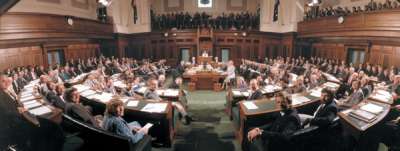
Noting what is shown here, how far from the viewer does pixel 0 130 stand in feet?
7.14

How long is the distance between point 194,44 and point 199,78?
6.40m

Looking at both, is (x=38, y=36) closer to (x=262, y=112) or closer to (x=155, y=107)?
(x=155, y=107)

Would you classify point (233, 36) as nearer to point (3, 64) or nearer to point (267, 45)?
point (267, 45)

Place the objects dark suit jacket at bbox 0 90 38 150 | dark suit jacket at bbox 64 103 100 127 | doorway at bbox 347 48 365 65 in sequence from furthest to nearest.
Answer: doorway at bbox 347 48 365 65, dark suit jacket at bbox 64 103 100 127, dark suit jacket at bbox 0 90 38 150

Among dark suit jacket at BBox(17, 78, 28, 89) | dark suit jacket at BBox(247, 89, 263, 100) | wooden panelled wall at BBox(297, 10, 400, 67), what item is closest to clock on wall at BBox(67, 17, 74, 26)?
dark suit jacket at BBox(17, 78, 28, 89)

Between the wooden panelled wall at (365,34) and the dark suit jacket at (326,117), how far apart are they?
7084 mm

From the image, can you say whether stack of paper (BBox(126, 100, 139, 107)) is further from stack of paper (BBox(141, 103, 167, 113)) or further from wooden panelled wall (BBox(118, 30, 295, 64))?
wooden panelled wall (BBox(118, 30, 295, 64))

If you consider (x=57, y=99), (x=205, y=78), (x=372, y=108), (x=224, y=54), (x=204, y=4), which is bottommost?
(x=205, y=78)

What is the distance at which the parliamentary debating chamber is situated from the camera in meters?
2.84

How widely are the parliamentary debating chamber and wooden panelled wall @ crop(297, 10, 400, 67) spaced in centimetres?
5

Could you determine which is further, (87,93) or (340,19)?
(340,19)

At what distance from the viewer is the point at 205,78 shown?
9.54 meters

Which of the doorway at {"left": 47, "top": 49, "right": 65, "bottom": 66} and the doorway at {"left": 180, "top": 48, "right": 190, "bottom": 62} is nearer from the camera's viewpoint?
the doorway at {"left": 47, "top": 49, "right": 65, "bottom": 66}

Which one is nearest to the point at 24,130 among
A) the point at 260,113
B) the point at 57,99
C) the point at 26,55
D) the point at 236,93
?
the point at 57,99
